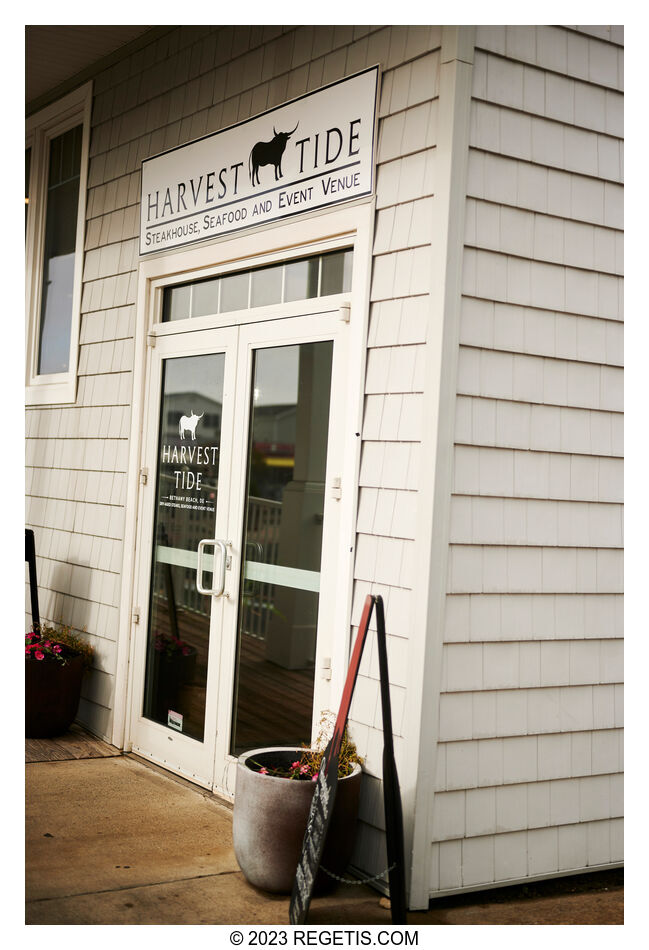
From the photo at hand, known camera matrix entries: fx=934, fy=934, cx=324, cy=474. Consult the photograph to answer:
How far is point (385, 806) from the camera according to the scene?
2828 millimetres

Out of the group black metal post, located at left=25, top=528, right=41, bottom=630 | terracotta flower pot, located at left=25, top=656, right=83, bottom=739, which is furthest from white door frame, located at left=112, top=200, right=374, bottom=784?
black metal post, located at left=25, top=528, right=41, bottom=630

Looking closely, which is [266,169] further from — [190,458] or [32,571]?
[32,571]

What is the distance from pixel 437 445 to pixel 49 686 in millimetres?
2662

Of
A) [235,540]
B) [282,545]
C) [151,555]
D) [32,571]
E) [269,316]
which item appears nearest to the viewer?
[282,545]

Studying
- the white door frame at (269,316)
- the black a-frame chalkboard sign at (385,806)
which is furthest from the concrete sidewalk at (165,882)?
the white door frame at (269,316)

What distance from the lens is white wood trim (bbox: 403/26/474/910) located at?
3006 millimetres

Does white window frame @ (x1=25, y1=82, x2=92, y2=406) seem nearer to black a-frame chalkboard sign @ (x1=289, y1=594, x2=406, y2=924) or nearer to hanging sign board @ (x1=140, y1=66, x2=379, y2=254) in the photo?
hanging sign board @ (x1=140, y1=66, x2=379, y2=254)

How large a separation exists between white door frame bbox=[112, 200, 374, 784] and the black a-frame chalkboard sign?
485 mm

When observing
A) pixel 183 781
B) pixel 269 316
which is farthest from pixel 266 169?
pixel 183 781

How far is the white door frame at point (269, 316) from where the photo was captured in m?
3.34

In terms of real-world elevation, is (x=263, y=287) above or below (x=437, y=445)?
above

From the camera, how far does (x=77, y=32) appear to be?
4738mm
